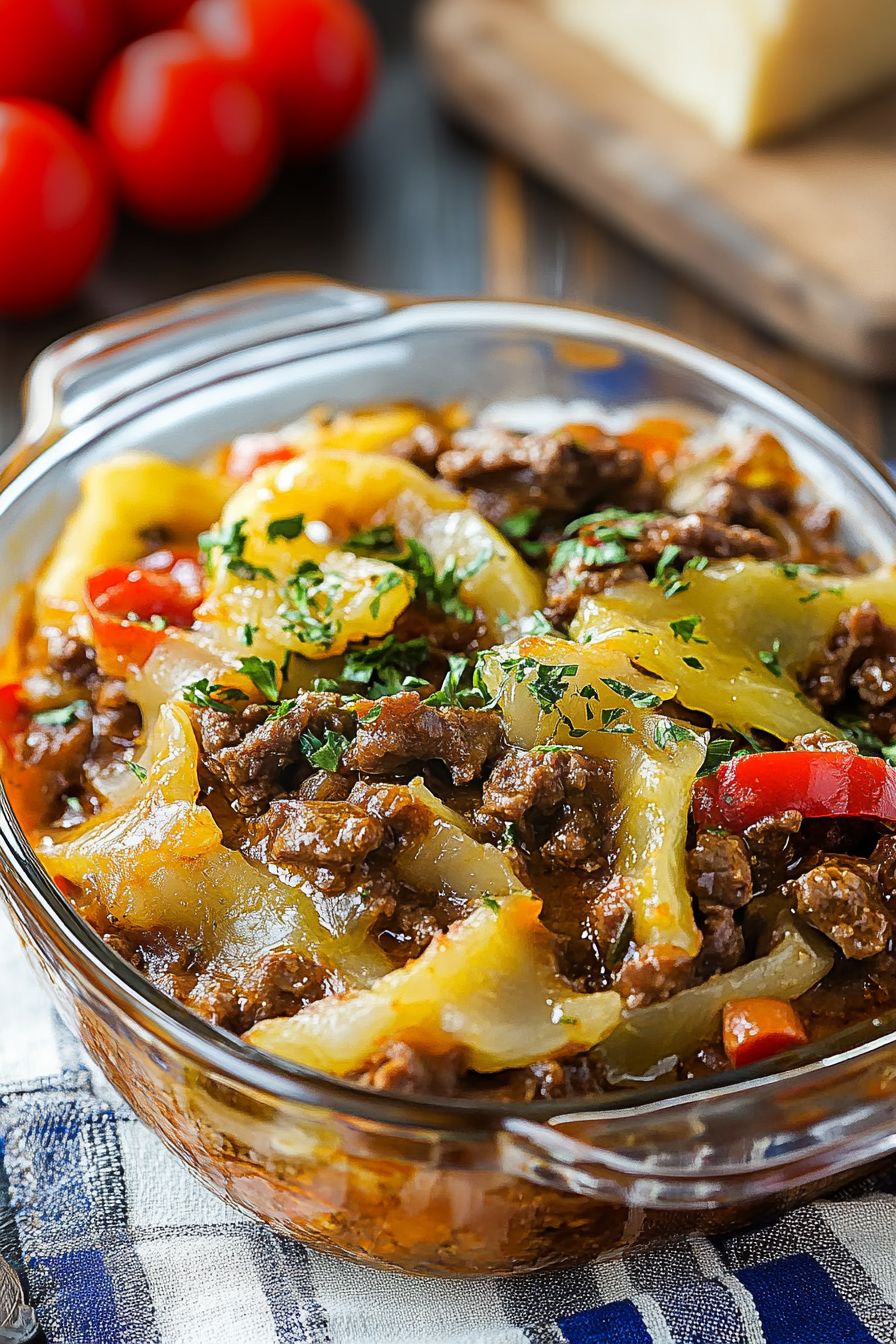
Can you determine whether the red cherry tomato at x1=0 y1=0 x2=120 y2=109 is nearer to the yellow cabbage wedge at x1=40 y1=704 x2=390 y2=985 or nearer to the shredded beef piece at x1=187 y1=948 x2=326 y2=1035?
the yellow cabbage wedge at x1=40 y1=704 x2=390 y2=985

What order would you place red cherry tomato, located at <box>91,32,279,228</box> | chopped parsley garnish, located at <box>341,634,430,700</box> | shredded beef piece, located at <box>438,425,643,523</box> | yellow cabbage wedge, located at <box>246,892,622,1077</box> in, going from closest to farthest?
yellow cabbage wedge, located at <box>246,892,622,1077</box> < chopped parsley garnish, located at <box>341,634,430,700</box> < shredded beef piece, located at <box>438,425,643,523</box> < red cherry tomato, located at <box>91,32,279,228</box>

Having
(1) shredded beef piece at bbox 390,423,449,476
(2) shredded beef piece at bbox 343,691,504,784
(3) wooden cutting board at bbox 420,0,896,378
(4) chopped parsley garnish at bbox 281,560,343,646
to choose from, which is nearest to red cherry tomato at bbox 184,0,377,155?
(3) wooden cutting board at bbox 420,0,896,378

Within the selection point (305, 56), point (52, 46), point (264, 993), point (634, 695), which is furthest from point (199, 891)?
point (52, 46)

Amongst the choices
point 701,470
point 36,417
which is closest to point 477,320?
point 701,470

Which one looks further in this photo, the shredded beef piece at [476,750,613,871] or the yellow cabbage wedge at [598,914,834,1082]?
the shredded beef piece at [476,750,613,871]

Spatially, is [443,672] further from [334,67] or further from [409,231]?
[334,67]

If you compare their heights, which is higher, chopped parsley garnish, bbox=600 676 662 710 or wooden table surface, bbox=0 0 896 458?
chopped parsley garnish, bbox=600 676 662 710

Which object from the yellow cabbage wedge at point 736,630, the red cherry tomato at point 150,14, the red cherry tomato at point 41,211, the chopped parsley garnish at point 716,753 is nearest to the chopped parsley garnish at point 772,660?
the yellow cabbage wedge at point 736,630

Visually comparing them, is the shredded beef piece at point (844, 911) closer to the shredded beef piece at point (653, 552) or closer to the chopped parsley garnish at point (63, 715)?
the shredded beef piece at point (653, 552)
